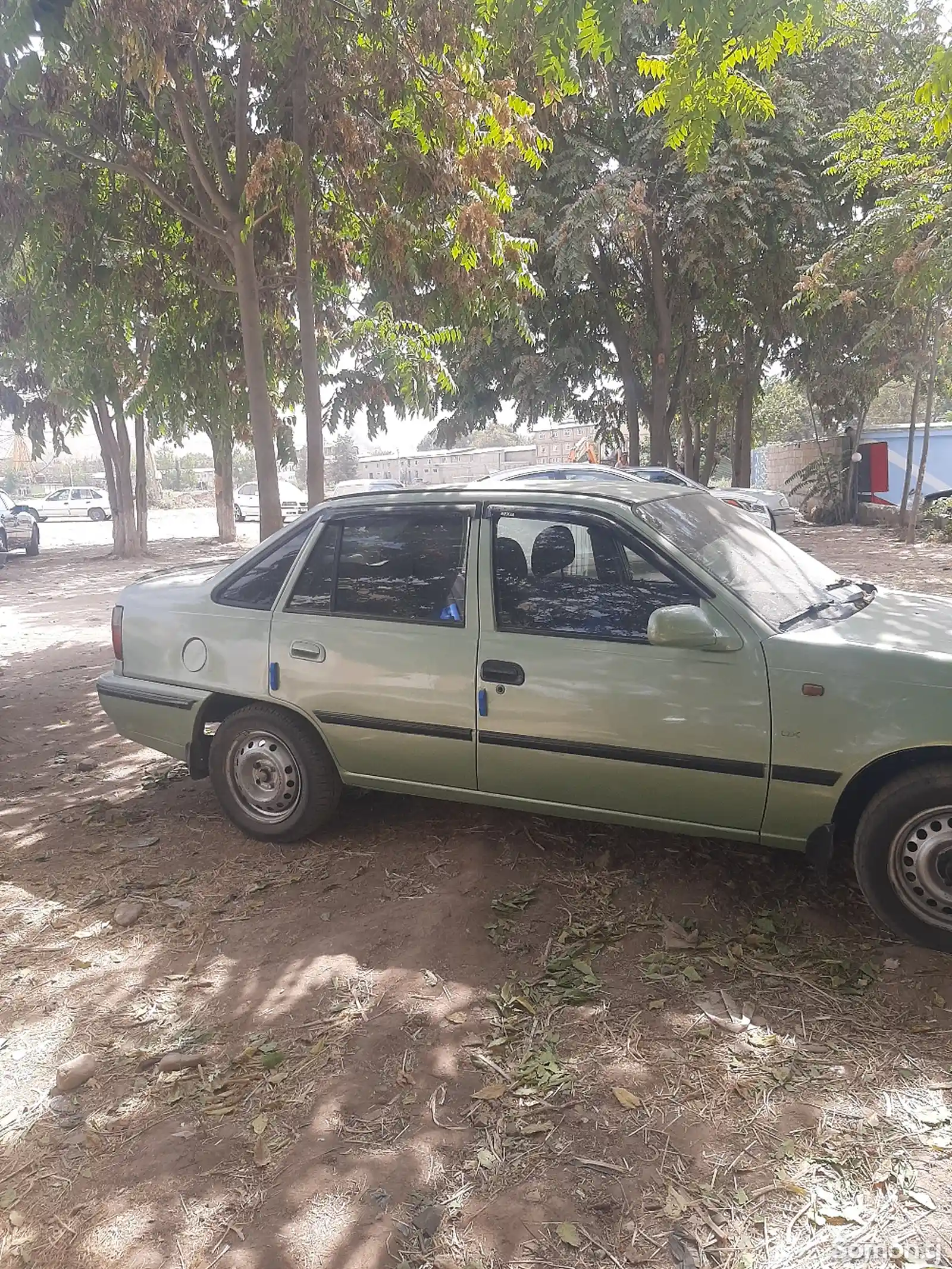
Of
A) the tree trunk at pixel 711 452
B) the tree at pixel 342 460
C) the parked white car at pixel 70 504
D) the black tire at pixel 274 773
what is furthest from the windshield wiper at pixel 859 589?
the tree at pixel 342 460

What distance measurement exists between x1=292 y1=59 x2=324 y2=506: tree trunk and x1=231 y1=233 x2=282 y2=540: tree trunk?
40cm

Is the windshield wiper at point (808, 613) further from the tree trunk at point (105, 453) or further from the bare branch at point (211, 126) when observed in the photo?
the tree trunk at point (105, 453)

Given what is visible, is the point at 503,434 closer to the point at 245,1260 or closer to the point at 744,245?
the point at 744,245

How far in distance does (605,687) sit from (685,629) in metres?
0.42

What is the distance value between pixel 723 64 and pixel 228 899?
5000 mm

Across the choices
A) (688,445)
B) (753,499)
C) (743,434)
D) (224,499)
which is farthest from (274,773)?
(688,445)

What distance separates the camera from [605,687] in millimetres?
3822

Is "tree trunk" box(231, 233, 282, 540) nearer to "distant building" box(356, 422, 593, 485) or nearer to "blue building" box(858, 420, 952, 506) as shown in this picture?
"blue building" box(858, 420, 952, 506)

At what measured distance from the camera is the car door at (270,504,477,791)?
13.7 feet

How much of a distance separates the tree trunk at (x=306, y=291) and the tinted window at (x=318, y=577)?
13.1 feet

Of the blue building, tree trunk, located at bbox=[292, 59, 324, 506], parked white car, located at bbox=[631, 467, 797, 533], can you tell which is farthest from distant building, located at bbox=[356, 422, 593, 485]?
tree trunk, located at bbox=[292, 59, 324, 506]

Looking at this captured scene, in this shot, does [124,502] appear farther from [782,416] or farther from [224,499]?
[782,416]

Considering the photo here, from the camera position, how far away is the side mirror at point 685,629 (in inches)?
142

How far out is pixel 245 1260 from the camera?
232 cm
